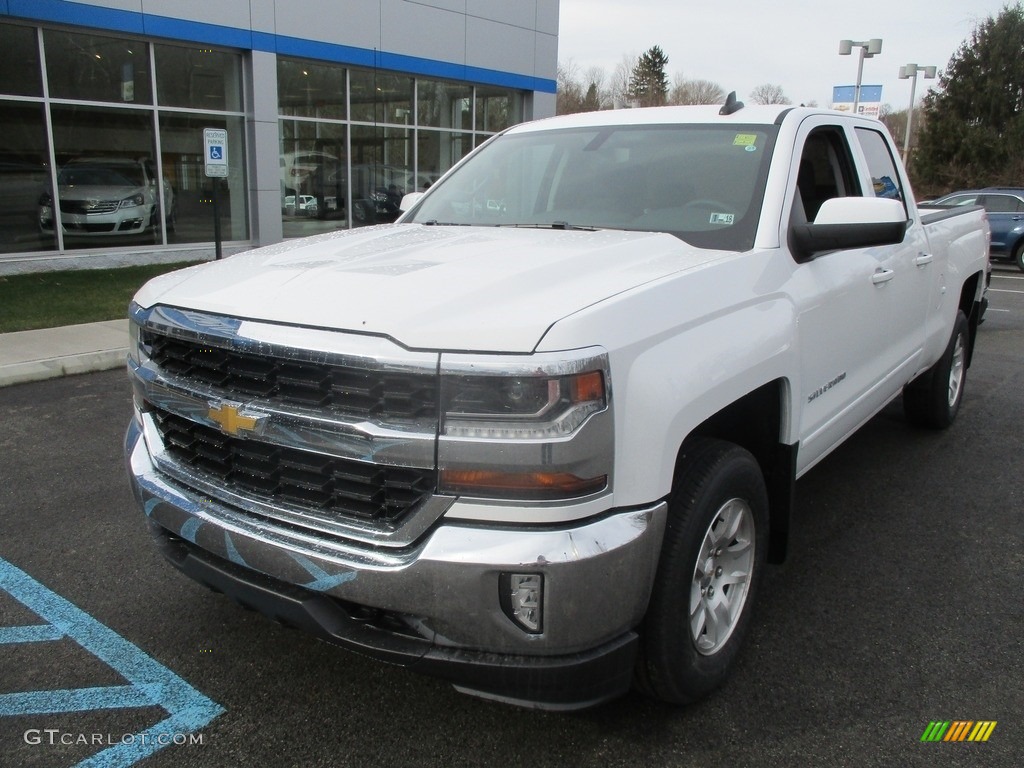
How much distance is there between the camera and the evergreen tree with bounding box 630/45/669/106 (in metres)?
76.0

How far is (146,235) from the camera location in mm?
14219

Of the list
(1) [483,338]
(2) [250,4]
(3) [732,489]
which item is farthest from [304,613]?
(2) [250,4]

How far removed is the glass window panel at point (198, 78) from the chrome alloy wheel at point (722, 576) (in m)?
14.0

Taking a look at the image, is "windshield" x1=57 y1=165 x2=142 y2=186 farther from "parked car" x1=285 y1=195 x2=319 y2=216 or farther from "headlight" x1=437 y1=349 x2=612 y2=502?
"headlight" x1=437 y1=349 x2=612 y2=502

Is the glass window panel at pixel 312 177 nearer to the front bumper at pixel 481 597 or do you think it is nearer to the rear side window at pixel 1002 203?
the rear side window at pixel 1002 203

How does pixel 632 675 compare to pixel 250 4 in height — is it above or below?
below

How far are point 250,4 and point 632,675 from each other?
1493 cm

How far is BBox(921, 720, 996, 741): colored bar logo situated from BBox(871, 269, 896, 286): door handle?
188 cm

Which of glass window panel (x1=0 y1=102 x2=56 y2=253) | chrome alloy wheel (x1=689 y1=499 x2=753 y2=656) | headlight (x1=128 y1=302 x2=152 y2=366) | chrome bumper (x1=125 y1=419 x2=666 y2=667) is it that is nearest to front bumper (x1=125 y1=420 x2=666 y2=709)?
chrome bumper (x1=125 y1=419 x2=666 y2=667)

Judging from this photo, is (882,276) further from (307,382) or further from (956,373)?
(307,382)

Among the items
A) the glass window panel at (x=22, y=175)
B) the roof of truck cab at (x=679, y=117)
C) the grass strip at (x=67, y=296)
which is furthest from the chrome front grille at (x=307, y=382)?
the glass window panel at (x=22, y=175)

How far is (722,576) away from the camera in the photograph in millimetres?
2799

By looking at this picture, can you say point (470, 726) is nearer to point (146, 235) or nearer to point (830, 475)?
point (830, 475)

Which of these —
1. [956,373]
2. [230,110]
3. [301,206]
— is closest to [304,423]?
[956,373]
